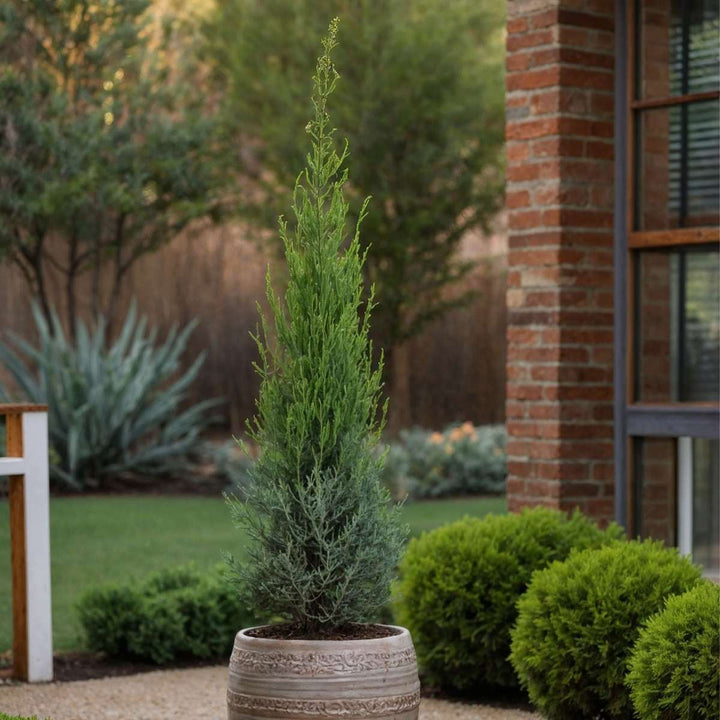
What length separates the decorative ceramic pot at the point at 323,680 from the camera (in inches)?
135

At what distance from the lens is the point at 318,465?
362 cm

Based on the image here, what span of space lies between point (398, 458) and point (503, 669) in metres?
7.11

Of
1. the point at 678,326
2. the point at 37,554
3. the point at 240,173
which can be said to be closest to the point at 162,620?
the point at 37,554

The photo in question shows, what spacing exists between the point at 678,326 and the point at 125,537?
4.89 meters

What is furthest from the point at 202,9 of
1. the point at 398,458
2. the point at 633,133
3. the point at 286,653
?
the point at 286,653

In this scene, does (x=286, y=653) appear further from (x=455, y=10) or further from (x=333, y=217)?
(x=455, y=10)

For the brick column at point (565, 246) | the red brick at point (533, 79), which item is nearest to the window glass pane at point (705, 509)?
the brick column at point (565, 246)

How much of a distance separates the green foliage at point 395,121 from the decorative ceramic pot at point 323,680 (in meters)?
11.4

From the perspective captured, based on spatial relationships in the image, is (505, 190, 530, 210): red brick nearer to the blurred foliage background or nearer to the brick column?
the brick column

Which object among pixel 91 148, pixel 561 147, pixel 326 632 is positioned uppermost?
pixel 91 148

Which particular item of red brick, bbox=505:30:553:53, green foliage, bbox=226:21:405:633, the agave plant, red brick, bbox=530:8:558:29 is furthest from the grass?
red brick, bbox=530:8:558:29

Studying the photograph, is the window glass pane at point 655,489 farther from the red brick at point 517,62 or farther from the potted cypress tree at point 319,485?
the potted cypress tree at point 319,485

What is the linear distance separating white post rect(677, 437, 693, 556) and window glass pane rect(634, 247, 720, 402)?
0.22 m

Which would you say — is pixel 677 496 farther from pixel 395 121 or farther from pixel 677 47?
pixel 395 121
